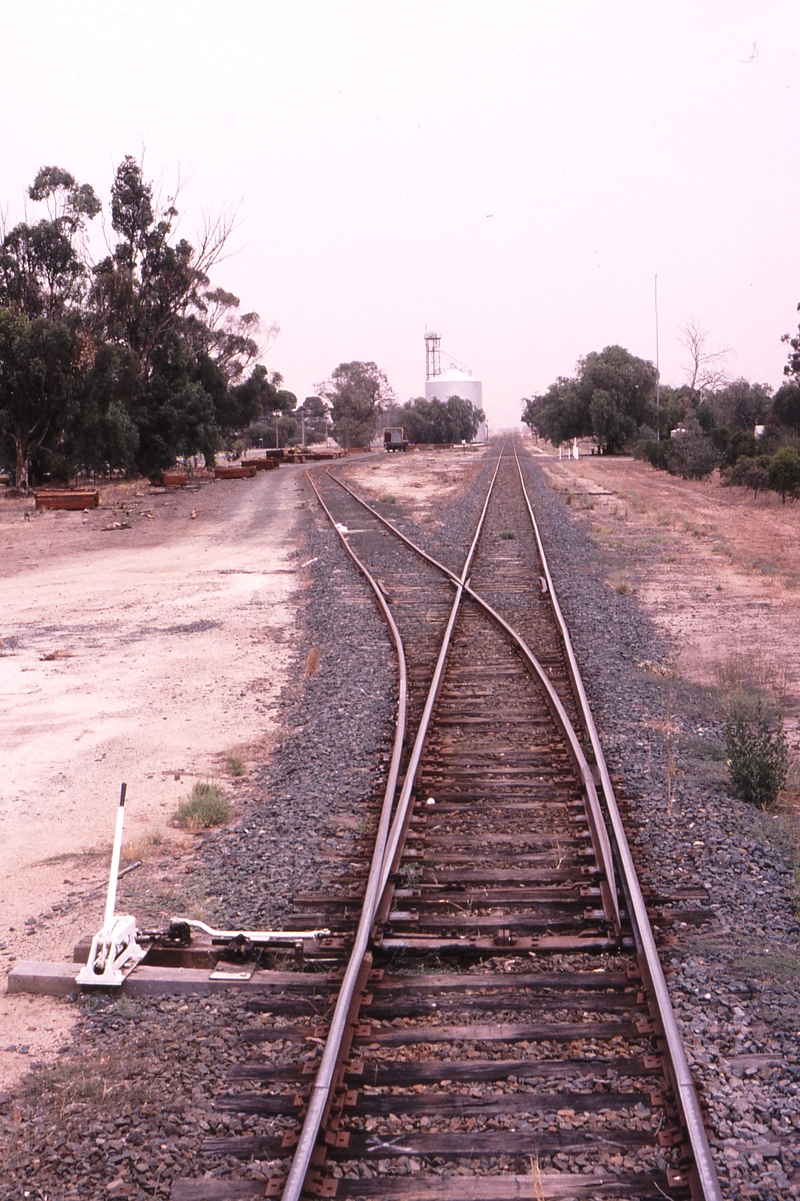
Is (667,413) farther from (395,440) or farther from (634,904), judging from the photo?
(634,904)

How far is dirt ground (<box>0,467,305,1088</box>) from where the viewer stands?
6246 mm

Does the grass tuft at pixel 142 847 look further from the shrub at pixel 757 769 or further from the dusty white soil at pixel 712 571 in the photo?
the dusty white soil at pixel 712 571

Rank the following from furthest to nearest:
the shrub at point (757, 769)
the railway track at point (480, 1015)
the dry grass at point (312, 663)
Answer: the dry grass at point (312, 663) < the shrub at point (757, 769) < the railway track at point (480, 1015)

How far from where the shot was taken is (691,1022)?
4.54 meters

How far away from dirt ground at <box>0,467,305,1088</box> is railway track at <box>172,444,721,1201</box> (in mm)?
1324

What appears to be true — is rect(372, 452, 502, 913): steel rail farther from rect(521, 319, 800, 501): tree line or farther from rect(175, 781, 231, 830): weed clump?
rect(521, 319, 800, 501): tree line

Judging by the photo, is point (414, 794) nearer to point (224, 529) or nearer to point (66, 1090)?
point (66, 1090)

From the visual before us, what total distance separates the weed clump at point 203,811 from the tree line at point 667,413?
4338cm

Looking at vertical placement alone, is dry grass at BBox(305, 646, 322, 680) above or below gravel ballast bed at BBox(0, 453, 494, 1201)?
above

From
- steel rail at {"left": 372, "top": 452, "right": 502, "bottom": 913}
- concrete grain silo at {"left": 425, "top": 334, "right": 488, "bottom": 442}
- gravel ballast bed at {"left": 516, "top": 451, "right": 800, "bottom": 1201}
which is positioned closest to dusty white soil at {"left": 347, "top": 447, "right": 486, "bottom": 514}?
steel rail at {"left": 372, "top": 452, "right": 502, "bottom": 913}

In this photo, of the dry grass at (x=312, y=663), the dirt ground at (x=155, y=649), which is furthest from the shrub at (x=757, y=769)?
the dry grass at (x=312, y=663)

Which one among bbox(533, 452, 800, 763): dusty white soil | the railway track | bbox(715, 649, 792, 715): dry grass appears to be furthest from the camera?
bbox(533, 452, 800, 763): dusty white soil

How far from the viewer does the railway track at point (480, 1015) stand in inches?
144

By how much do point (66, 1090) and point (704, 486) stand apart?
4424 centimetres
